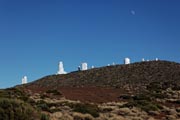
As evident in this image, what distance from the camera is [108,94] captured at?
49.5 m

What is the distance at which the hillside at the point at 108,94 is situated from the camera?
95.8 ft

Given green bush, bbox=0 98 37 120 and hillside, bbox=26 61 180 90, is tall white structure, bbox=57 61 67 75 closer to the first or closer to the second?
hillside, bbox=26 61 180 90

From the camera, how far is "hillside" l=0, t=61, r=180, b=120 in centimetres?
2919

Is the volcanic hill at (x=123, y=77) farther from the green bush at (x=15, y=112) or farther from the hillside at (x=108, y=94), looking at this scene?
the green bush at (x=15, y=112)

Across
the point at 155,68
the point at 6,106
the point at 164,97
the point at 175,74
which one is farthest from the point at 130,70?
the point at 6,106

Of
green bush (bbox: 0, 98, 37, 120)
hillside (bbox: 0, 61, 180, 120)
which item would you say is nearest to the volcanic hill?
hillside (bbox: 0, 61, 180, 120)

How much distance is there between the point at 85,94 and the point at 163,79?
92.8 feet

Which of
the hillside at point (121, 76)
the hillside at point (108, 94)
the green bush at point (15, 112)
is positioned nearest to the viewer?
the green bush at point (15, 112)

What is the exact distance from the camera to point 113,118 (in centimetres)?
2778

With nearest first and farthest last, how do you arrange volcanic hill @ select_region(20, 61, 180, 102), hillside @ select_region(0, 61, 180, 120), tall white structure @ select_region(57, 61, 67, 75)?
hillside @ select_region(0, 61, 180, 120)
volcanic hill @ select_region(20, 61, 180, 102)
tall white structure @ select_region(57, 61, 67, 75)

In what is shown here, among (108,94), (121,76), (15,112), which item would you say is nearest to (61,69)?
(121,76)

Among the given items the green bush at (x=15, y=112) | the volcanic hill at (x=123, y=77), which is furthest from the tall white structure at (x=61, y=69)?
the green bush at (x=15, y=112)

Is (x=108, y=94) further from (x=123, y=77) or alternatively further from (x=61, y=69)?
(x=61, y=69)

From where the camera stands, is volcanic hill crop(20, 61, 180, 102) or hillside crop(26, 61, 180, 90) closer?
volcanic hill crop(20, 61, 180, 102)
